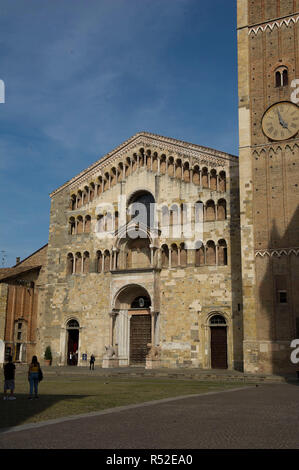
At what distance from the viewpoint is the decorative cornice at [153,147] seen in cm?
3353

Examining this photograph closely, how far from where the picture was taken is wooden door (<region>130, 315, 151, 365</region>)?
34.9 m

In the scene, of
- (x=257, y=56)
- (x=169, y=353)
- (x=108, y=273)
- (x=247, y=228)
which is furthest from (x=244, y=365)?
(x=257, y=56)

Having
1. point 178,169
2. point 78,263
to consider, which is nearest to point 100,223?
point 78,263

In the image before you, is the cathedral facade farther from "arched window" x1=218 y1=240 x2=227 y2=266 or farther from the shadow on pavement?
the shadow on pavement

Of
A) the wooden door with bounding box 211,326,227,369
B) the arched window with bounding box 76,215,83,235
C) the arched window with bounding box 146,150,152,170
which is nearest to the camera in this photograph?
the wooden door with bounding box 211,326,227,369

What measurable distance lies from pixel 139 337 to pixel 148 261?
18.1ft

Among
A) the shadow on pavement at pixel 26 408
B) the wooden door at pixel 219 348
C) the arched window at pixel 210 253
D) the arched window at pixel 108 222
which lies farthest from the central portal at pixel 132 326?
the shadow on pavement at pixel 26 408

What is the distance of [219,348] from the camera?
104 feet

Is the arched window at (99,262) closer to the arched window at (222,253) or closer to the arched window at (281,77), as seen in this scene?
the arched window at (222,253)

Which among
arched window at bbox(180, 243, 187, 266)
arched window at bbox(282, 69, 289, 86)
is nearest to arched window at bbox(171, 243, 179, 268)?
arched window at bbox(180, 243, 187, 266)

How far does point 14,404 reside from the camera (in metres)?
14.4

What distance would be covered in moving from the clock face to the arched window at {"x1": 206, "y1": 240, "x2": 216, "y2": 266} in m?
7.93

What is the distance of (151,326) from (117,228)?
767 centimetres

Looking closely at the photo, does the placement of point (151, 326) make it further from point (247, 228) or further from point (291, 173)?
point (291, 173)
